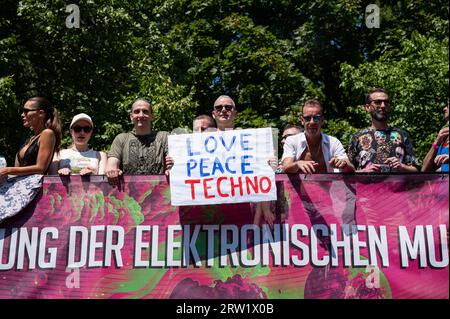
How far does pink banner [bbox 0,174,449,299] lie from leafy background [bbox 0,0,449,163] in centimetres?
946

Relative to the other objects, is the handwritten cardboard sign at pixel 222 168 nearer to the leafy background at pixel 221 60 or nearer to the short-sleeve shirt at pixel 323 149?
the short-sleeve shirt at pixel 323 149

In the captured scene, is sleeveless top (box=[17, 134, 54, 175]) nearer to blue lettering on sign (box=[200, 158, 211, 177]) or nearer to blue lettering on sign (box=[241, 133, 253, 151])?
blue lettering on sign (box=[200, 158, 211, 177])

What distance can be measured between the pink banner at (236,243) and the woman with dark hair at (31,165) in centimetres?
14

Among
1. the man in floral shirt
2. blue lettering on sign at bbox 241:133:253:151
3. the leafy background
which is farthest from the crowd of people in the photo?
the leafy background

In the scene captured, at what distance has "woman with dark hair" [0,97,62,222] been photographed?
18.4ft

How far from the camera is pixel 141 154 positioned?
588 cm

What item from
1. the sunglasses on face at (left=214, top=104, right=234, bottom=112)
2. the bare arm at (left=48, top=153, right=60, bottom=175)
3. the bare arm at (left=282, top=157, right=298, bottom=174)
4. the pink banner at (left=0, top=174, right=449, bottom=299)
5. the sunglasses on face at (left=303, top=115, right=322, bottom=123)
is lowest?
the pink banner at (left=0, top=174, right=449, bottom=299)

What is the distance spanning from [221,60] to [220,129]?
1285cm

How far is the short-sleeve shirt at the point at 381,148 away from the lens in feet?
19.3

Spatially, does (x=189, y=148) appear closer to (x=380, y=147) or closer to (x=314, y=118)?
(x=314, y=118)

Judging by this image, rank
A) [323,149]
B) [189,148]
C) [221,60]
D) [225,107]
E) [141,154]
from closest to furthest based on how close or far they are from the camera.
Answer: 1. [189,148]
2. [323,149]
3. [141,154]
4. [225,107]
5. [221,60]

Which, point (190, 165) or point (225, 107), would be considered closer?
point (190, 165)

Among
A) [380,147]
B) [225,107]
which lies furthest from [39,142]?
[380,147]

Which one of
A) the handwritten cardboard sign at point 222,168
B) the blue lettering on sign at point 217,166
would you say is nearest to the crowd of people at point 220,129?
the handwritten cardboard sign at point 222,168
